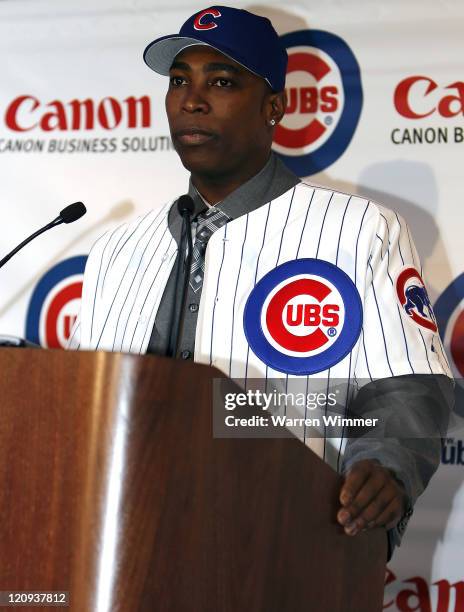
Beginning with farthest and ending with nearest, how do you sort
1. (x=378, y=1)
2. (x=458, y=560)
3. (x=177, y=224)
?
(x=378, y=1)
(x=458, y=560)
(x=177, y=224)

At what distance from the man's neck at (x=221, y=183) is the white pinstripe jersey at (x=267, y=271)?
109 millimetres

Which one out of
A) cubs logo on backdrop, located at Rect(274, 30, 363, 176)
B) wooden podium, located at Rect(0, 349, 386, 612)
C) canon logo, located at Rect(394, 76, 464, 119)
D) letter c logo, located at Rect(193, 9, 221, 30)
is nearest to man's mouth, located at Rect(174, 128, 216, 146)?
letter c logo, located at Rect(193, 9, 221, 30)

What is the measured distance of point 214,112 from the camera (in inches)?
79.6

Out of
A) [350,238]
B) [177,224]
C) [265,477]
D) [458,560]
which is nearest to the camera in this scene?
[265,477]

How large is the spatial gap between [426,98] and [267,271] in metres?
0.94

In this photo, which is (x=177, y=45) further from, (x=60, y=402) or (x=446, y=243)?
(x=60, y=402)

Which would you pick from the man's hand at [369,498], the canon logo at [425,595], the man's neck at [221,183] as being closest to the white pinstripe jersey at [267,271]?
the man's neck at [221,183]

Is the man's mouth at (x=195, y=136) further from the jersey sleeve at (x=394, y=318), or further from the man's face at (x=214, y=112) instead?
the jersey sleeve at (x=394, y=318)

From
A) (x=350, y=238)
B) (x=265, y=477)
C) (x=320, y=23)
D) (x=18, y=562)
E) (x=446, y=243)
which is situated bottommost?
(x=18, y=562)

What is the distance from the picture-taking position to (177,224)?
6.93 feet

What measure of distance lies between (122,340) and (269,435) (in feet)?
2.85

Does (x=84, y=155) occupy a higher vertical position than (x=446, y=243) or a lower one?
higher

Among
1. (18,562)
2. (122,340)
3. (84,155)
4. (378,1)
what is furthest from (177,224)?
(18,562)

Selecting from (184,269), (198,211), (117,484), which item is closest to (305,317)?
(184,269)
